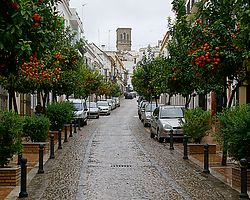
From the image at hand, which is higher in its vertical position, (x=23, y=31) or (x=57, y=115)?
(x=23, y=31)

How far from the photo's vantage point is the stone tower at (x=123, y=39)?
18238cm

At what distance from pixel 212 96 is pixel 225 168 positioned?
2399 cm

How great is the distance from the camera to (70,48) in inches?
1048

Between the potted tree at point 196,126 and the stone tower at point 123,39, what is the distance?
6392 inches

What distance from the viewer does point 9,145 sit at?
1316cm

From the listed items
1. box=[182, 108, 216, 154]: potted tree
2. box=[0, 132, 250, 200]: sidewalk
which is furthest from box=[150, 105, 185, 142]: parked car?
box=[182, 108, 216, 154]: potted tree

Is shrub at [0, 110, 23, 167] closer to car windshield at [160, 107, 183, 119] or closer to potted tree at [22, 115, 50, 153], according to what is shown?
potted tree at [22, 115, 50, 153]

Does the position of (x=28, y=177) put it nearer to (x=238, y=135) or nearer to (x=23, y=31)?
(x=238, y=135)

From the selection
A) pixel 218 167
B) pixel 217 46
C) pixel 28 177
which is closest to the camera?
pixel 28 177

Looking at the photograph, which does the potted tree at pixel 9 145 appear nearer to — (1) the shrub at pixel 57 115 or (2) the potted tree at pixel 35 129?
(2) the potted tree at pixel 35 129

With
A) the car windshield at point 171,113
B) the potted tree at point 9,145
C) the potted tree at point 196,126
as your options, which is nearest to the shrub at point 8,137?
the potted tree at point 9,145

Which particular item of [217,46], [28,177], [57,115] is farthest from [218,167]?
[57,115]

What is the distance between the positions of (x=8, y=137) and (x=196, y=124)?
27.6 feet

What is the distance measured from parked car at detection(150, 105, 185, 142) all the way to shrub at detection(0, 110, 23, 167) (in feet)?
37.1
